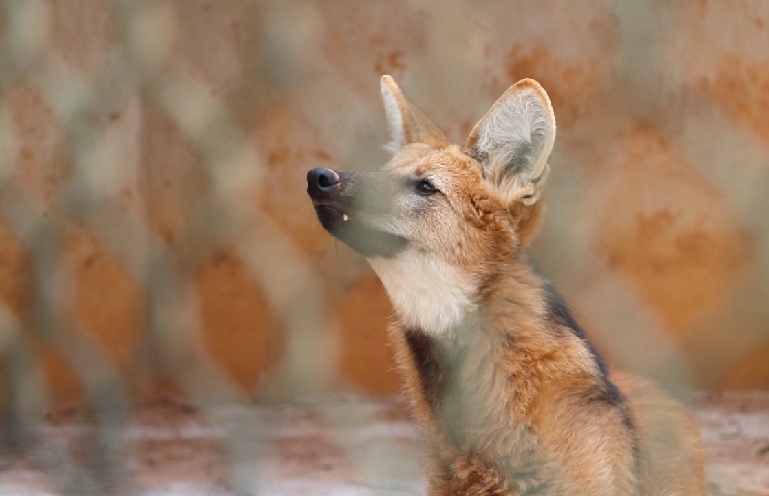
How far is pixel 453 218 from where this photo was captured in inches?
77.7

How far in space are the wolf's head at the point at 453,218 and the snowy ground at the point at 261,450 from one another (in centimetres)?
59

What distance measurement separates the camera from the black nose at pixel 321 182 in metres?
1.78

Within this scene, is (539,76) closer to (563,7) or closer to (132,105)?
(563,7)

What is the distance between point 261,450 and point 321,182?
0.98 metres

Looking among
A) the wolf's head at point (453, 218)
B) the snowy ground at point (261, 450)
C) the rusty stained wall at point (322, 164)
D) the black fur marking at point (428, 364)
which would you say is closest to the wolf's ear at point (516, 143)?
the wolf's head at point (453, 218)

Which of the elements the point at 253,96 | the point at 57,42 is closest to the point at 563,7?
the point at 253,96

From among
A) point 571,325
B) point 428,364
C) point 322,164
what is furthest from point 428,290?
point 322,164

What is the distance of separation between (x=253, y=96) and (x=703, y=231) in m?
A: 1.14

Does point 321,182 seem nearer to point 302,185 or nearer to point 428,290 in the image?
point 428,290

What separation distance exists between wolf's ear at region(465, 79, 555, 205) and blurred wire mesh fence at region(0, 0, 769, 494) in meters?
0.55

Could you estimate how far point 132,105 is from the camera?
2891mm

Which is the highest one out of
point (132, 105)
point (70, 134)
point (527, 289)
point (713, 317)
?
point (132, 105)

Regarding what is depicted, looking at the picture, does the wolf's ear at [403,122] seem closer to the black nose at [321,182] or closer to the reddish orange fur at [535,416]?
the reddish orange fur at [535,416]

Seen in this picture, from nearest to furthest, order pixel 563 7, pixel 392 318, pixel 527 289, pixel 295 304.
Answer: pixel 527 289 < pixel 392 318 < pixel 295 304 < pixel 563 7
